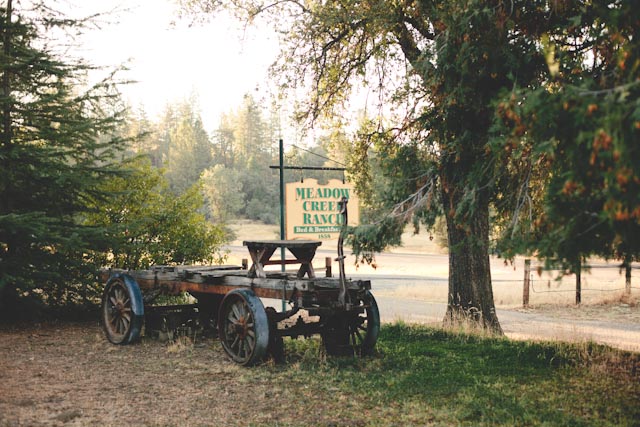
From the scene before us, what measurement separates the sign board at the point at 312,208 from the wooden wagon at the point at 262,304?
2.97 m

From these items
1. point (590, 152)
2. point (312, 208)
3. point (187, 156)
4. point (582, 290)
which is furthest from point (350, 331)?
point (187, 156)

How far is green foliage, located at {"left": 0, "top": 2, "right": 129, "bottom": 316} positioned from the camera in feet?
37.8

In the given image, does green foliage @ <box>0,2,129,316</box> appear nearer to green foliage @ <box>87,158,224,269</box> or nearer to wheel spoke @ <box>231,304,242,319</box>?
green foliage @ <box>87,158,224,269</box>

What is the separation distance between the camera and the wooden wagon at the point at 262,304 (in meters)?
8.00

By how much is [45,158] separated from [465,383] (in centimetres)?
852

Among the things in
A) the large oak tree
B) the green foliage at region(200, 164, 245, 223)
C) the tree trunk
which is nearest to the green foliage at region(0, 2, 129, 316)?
the large oak tree

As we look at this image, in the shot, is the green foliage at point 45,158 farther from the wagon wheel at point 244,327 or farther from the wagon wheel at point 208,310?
the wagon wheel at point 244,327

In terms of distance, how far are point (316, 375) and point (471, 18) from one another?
441cm

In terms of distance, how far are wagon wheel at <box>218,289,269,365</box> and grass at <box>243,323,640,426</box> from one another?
296 millimetres

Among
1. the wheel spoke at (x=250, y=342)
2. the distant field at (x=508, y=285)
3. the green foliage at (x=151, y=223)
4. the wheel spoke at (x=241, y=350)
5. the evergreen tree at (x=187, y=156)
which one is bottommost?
the distant field at (x=508, y=285)

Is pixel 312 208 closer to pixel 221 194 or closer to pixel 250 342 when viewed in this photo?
pixel 250 342

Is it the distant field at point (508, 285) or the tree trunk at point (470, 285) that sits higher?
the tree trunk at point (470, 285)

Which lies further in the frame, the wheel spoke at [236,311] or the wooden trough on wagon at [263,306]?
the wheel spoke at [236,311]

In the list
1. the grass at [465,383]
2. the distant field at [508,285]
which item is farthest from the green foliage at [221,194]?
the grass at [465,383]
